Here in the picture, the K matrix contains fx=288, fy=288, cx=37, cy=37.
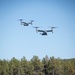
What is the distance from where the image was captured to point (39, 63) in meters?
91.7

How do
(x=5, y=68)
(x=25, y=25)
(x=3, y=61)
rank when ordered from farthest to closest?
(x=3, y=61)
(x=5, y=68)
(x=25, y=25)

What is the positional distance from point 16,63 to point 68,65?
16430mm

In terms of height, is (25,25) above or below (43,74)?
A: above

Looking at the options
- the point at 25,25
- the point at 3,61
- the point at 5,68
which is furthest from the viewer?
the point at 3,61

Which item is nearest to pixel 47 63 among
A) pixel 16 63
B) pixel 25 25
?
pixel 16 63

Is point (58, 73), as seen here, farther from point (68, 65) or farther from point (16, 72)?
point (16, 72)

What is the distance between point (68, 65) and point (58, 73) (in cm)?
489

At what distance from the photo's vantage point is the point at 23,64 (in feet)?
300

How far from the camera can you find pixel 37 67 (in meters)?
92.4

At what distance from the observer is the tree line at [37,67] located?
89250 millimetres

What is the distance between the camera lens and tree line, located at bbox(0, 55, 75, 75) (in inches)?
3514

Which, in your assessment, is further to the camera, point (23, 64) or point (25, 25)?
point (23, 64)

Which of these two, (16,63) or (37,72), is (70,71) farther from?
(16,63)

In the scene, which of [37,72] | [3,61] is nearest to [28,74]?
[37,72]
